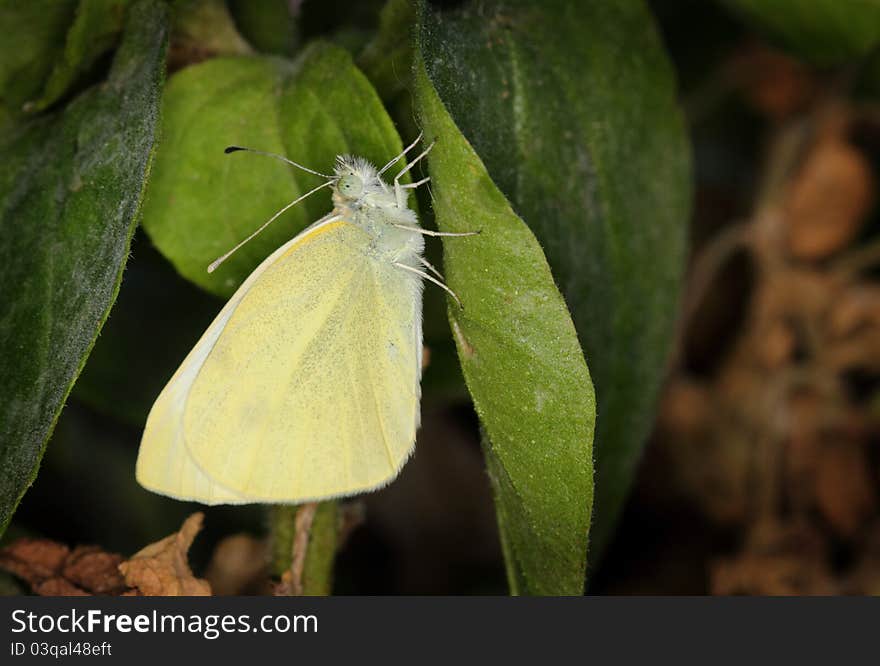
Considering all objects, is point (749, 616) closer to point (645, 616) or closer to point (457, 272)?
point (645, 616)

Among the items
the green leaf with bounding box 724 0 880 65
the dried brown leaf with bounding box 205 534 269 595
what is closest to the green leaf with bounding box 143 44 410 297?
the dried brown leaf with bounding box 205 534 269 595

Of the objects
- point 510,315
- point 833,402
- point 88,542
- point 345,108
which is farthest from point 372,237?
point 833,402

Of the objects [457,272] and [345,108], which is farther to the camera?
[345,108]

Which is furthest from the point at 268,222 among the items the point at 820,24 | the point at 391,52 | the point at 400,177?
the point at 820,24

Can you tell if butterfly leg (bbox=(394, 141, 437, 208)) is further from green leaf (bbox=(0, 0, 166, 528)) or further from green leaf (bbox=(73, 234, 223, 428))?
green leaf (bbox=(73, 234, 223, 428))

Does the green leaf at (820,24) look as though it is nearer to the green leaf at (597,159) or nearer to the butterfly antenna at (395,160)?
the green leaf at (597,159)

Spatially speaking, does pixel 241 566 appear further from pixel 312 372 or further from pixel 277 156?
pixel 277 156
